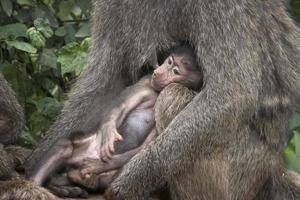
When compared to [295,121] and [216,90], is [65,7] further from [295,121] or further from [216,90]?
[216,90]

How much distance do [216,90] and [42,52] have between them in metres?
1.87

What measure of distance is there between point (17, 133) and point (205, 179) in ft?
4.19

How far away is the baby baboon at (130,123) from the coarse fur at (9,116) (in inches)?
12.1

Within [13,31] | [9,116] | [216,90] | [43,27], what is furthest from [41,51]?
[216,90]

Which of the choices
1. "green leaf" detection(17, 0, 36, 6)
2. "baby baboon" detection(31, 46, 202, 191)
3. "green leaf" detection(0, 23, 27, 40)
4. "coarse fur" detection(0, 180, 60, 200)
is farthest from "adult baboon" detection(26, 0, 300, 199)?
"green leaf" detection(17, 0, 36, 6)

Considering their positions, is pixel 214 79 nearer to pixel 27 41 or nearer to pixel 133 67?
pixel 133 67

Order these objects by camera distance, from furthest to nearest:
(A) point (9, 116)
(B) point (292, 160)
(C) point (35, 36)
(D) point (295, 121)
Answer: (C) point (35, 36) < (D) point (295, 121) < (B) point (292, 160) < (A) point (9, 116)

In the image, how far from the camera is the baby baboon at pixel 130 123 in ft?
19.2

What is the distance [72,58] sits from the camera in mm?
6867

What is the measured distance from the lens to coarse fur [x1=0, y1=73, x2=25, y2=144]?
20.5 ft

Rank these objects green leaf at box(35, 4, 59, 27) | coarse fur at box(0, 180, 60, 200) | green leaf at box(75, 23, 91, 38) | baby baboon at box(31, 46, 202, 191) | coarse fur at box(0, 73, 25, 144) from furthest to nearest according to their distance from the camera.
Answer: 1. green leaf at box(35, 4, 59, 27)
2. green leaf at box(75, 23, 91, 38)
3. coarse fur at box(0, 73, 25, 144)
4. baby baboon at box(31, 46, 202, 191)
5. coarse fur at box(0, 180, 60, 200)

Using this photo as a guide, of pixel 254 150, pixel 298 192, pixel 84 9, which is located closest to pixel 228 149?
pixel 254 150

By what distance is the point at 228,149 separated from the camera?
5.80 metres

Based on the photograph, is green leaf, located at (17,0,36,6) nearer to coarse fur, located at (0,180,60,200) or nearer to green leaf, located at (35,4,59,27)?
green leaf, located at (35,4,59,27)
